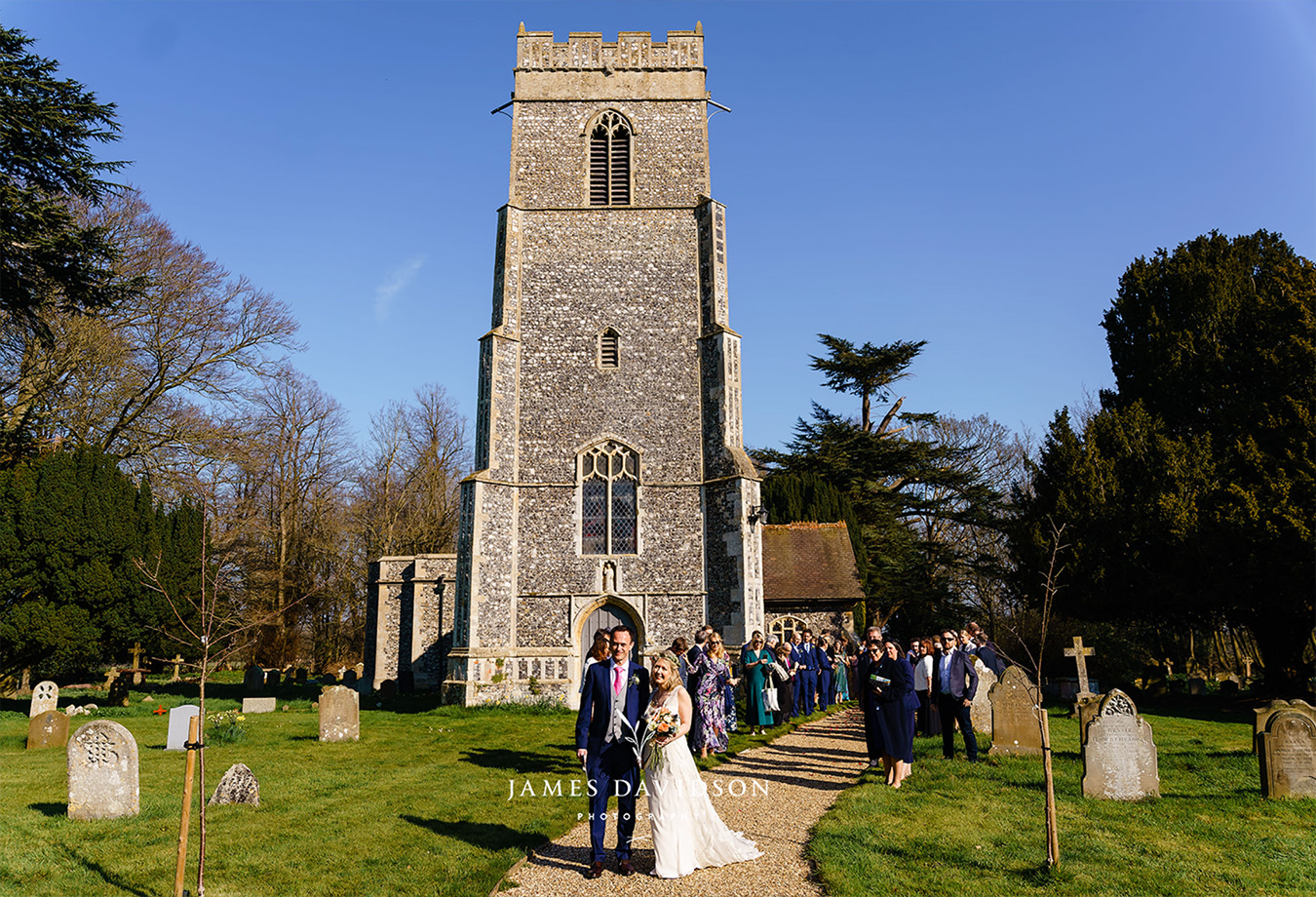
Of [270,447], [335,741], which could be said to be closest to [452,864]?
[335,741]

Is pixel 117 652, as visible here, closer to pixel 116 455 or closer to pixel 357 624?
pixel 116 455

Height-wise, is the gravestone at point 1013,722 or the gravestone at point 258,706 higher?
the gravestone at point 1013,722

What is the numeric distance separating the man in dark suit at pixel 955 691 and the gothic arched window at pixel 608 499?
9549mm

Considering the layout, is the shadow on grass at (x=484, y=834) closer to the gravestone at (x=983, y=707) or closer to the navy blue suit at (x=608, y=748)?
the navy blue suit at (x=608, y=748)

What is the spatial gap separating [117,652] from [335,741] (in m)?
13.2

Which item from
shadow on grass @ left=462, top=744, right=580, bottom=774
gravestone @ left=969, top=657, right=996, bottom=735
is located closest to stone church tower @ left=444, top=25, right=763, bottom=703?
gravestone @ left=969, top=657, right=996, bottom=735

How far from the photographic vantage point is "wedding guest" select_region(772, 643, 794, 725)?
45.3 feet

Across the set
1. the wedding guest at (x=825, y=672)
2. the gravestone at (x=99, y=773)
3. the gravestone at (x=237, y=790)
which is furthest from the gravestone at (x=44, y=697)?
the wedding guest at (x=825, y=672)

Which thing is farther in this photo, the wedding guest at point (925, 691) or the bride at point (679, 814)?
the wedding guest at point (925, 691)

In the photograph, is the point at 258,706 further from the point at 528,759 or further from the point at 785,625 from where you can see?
the point at 785,625

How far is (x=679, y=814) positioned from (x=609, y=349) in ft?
50.0

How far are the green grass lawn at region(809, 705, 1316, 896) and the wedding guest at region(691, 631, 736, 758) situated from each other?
2.32m

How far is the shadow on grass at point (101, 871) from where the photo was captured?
19.0 feet

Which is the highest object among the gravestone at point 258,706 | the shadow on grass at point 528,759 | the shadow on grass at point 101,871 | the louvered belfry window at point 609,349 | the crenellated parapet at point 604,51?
the crenellated parapet at point 604,51
